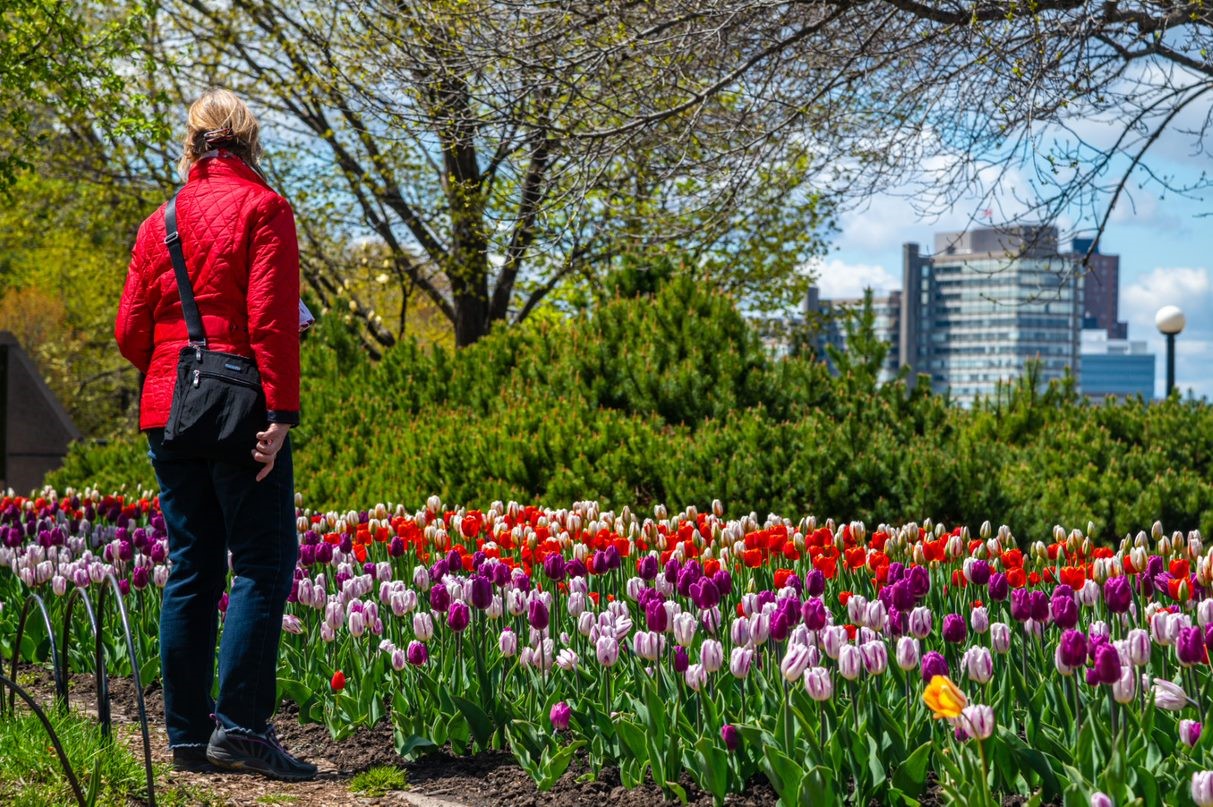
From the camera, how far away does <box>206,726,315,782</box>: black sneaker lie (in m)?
3.83

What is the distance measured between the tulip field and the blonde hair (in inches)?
61.2

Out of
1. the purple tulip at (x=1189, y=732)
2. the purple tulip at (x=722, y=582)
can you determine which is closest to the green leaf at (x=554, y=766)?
the purple tulip at (x=722, y=582)

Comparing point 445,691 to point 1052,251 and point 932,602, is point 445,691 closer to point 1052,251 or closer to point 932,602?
point 932,602

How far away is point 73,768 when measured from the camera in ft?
12.2

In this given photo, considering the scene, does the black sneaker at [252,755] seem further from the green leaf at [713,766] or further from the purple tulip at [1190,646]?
the purple tulip at [1190,646]

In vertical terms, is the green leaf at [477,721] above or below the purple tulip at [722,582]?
below

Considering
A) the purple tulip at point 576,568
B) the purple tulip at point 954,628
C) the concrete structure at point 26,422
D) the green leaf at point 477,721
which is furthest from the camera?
Answer: the concrete structure at point 26,422

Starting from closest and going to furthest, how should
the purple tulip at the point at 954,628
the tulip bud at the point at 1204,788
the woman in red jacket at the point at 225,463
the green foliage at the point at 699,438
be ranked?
1. the tulip bud at the point at 1204,788
2. the purple tulip at the point at 954,628
3. the woman in red jacket at the point at 225,463
4. the green foliage at the point at 699,438

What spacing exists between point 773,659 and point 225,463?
5.63 ft

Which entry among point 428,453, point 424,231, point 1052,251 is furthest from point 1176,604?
point 424,231

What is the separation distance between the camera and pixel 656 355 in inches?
347

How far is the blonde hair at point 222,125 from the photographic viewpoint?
3.90m

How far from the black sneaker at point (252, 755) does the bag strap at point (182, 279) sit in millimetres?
1192

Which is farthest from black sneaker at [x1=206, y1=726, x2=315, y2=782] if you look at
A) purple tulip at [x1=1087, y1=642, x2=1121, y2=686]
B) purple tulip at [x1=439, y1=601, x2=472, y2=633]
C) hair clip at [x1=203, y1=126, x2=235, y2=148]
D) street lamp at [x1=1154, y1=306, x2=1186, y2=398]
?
street lamp at [x1=1154, y1=306, x2=1186, y2=398]
